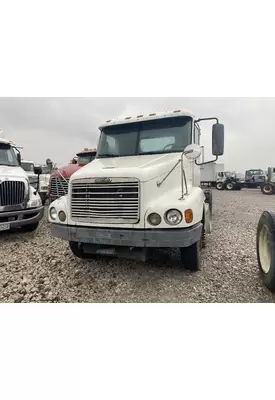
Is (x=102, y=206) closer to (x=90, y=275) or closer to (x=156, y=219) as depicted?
(x=156, y=219)

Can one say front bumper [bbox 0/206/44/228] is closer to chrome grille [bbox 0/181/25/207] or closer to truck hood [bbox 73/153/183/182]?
chrome grille [bbox 0/181/25/207]

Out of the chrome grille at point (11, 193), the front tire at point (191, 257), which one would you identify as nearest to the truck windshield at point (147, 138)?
the front tire at point (191, 257)

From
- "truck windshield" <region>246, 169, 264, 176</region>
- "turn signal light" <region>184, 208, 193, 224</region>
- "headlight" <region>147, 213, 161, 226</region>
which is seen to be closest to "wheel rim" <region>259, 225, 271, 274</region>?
"turn signal light" <region>184, 208, 193, 224</region>

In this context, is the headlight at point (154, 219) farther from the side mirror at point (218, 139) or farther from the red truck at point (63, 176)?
the red truck at point (63, 176)

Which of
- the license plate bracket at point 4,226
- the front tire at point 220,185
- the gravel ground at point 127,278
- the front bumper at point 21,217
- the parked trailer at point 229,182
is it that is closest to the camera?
the gravel ground at point 127,278

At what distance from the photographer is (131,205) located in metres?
3.19

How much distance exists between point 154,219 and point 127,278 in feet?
3.51

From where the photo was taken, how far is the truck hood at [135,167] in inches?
129

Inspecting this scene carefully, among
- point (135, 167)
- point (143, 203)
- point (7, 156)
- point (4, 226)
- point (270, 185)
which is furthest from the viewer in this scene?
point (270, 185)

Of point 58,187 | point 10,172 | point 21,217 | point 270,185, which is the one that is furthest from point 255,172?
point 21,217

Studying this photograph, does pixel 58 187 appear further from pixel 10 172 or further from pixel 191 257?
pixel 191 257

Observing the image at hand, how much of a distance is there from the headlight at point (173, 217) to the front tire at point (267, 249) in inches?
48.6

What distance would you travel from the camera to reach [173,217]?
3033 millimetres

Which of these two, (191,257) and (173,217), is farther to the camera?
(191,257)
